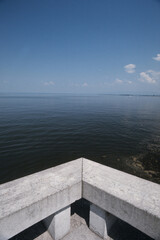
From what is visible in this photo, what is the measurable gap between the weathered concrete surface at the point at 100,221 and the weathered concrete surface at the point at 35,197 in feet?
1.96

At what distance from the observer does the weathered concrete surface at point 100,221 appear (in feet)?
10.5

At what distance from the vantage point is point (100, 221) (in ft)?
10.7

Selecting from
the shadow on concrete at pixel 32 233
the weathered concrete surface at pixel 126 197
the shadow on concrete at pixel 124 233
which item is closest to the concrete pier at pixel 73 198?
the weathered concrete surface at pixel 126 197

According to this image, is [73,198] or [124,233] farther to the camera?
[124,233]

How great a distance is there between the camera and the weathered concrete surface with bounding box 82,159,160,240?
239 cm

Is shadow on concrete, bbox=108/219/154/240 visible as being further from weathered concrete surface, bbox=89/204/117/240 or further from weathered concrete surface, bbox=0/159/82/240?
weathered concrete surface, bbox=0/159/82/240

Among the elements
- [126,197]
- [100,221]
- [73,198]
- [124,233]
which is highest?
[126,197]

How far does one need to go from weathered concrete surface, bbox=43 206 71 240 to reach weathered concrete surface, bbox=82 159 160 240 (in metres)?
0.67

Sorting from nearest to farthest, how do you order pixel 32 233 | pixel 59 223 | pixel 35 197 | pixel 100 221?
pixel 35 197, pixel 59 223, pixel 100 221, pixel 32 233

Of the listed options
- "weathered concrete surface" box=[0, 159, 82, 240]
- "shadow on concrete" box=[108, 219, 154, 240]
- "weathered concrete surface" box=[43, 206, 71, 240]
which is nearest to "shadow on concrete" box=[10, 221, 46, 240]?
"weathered concrete surface" box=[43, 206, 71, 240]

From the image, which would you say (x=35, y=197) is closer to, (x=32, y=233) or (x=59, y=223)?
(x=59, y=223)

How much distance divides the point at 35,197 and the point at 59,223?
3.76ft

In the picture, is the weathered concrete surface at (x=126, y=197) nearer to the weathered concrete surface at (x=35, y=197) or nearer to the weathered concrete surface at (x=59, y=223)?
the weathered concrete surface at (x=35, y=197)

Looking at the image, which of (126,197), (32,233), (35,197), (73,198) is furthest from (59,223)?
(126,197)
